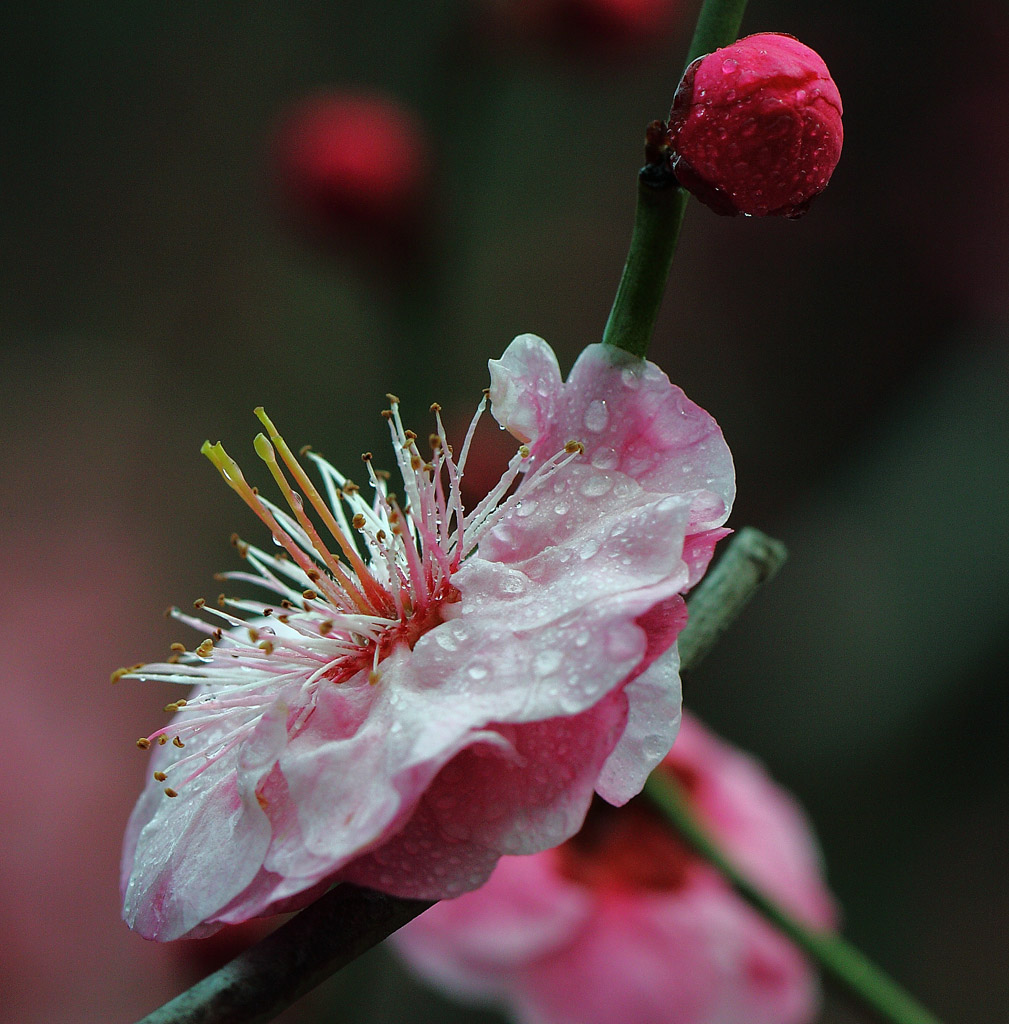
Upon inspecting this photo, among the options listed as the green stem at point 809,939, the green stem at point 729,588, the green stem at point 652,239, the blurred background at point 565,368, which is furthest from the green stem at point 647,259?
the blurred background at point 565,368

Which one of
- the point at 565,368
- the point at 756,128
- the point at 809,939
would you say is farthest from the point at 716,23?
the point at 565,368

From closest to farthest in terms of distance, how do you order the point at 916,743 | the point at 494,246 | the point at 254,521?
the point at 916,743 → the point at 254,521 → the point at 494,246

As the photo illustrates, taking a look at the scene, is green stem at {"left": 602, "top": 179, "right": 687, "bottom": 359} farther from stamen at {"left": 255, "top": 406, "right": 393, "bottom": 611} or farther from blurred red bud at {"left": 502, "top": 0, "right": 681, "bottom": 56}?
blurred red bud at {"left": 502, "top": 0, "right": 681, "bottom": 56}

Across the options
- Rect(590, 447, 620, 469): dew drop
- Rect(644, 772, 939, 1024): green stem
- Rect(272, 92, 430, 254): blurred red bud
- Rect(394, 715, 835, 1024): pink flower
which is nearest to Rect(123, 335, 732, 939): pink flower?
Rect(590, 447, 620, 469): dew drop

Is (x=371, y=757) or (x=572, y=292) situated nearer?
(x=371, y=757)

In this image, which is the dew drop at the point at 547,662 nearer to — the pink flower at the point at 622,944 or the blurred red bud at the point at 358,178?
the pink flower at the point at 622,944

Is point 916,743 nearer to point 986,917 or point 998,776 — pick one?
point 998,776

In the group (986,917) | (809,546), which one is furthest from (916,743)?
(986,917)
